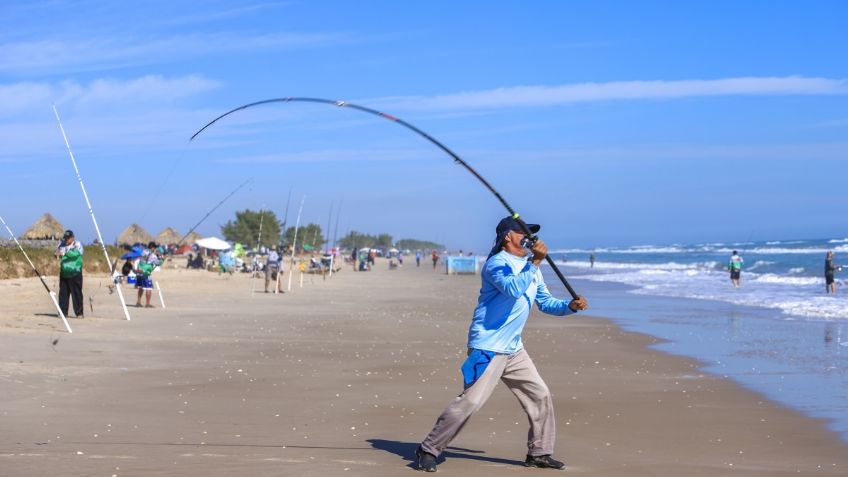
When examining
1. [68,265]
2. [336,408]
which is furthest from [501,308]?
[68,265]

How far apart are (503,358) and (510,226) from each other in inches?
29.5

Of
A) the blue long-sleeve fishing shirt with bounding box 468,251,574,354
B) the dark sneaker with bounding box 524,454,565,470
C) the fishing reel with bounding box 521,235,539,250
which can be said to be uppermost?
the fishing reel with bounding box 521,235,539,250

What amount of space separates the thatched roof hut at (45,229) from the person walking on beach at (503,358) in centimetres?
3946

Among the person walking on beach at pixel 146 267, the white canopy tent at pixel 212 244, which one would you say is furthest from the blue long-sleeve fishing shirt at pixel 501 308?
the white canopy tent at pixel 212 244

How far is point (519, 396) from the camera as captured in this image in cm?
617

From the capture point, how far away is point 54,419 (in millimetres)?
7309

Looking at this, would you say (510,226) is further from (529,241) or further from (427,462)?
(427,462)

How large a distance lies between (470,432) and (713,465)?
5.67 feet

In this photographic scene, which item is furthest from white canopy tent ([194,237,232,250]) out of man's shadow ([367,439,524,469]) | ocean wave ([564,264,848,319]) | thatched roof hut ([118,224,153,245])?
man's shadow ([367,439,524,469])

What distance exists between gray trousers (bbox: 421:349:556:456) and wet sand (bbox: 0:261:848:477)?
183 millimetres

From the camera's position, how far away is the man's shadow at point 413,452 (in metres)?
6.33

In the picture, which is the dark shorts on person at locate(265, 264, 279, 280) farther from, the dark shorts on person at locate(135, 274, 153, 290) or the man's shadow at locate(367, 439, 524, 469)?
the man's shadow at locate(367, 439, 524, 469)

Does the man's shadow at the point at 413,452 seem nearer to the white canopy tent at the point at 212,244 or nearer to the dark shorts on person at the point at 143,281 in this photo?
the dark shorts on person at the point at 143,281

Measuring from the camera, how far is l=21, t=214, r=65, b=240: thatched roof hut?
4320 cm
